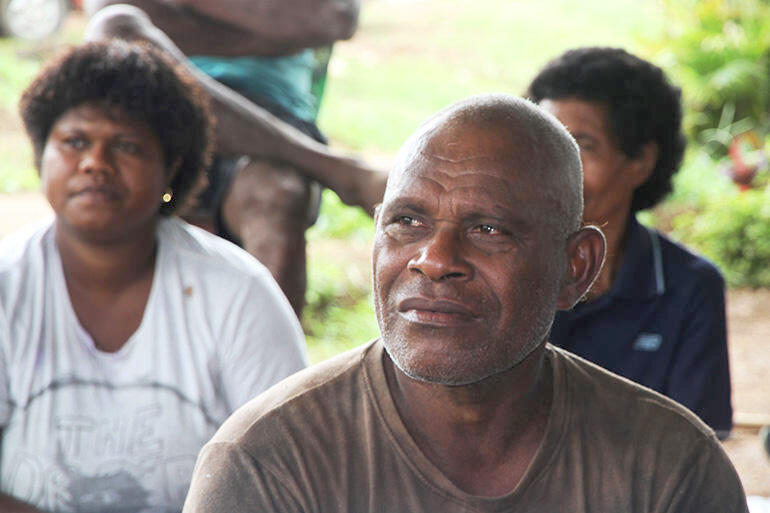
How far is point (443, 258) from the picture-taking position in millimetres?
1658

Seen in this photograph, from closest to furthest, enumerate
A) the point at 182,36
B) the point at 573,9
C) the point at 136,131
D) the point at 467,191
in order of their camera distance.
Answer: the point at 467,191 → the point at 136,131 → the point at 182,36 → the point at 573,9

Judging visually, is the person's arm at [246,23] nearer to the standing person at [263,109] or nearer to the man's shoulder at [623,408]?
the standing person at [263,109]

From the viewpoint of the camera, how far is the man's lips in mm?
1652

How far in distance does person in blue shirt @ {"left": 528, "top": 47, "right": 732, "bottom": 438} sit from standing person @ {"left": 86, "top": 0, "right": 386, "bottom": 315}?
0.69 m

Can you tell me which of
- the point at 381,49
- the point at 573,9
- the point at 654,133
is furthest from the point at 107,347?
the point at 573,9

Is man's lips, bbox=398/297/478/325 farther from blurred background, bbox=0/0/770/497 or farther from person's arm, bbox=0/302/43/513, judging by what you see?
blurred background, bbox=0/0/770/497

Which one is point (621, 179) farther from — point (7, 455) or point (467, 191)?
point (7, 455)

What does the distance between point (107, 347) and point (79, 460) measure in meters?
0.27

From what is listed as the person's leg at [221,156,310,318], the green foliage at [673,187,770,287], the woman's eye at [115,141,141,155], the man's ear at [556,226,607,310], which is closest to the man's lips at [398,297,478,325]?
the man's ear at [556,226,607,310]

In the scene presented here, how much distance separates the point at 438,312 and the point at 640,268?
4.72 feet

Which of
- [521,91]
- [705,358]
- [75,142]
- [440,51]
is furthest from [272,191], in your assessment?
[440,51]

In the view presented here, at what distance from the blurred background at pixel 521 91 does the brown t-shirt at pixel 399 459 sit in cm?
208

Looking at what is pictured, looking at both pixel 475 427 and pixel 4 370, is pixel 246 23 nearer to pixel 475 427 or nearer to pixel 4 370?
pixel 4 370

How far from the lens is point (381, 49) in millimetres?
14031
